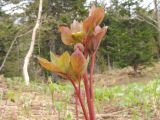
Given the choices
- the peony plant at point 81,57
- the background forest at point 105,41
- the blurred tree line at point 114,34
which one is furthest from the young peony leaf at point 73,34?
the blurred tree line at point 114,34

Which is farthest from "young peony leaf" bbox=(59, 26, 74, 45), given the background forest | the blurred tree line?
the blurred tree line

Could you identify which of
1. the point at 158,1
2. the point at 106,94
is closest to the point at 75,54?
the point at 106,94

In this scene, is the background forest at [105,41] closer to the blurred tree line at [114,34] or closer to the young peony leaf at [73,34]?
the blurred tree line at [114,34]

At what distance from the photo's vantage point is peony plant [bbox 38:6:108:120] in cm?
85

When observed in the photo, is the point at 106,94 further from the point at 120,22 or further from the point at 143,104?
the point at 120,22

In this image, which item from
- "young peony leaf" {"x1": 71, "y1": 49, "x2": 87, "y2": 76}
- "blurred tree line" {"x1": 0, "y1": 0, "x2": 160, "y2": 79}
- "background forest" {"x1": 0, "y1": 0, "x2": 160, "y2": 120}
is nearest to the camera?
"young peony leaf" {"x1": 71, "y1": 49, "x2": 87, "y2": 76}

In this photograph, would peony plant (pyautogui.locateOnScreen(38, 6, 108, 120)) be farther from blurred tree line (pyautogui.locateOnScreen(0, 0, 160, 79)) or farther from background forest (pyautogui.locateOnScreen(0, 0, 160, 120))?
blurred tree line (pyautogui.locateOnScreen(0, 0, 160, 79))

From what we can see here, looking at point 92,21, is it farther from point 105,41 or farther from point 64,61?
point 105,41

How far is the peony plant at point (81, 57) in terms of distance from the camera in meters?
0.85

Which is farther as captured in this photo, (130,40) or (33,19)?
(130,40)

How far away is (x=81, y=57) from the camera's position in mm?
841

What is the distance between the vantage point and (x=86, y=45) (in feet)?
2.93

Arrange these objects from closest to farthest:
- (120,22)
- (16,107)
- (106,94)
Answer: (16,107)
(106,94)
(120,22)

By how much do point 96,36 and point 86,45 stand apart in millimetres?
32
